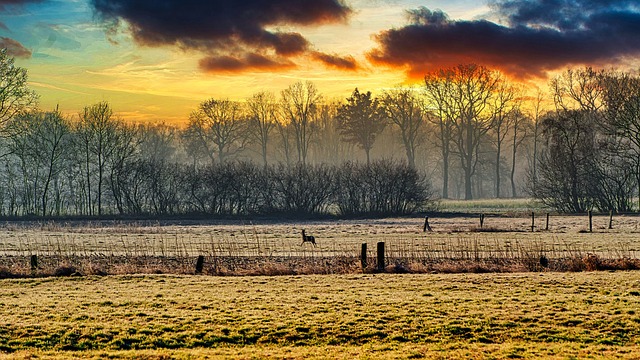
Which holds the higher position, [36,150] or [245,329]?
[36,150]

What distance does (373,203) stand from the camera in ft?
248

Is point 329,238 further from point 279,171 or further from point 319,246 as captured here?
point 279,171

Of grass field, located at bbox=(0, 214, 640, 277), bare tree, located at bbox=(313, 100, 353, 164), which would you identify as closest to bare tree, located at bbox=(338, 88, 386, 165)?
bare tree, located at bbox=(313, 100, 353, 164)

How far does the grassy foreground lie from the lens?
1652 cm

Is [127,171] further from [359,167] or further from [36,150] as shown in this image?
[359,167]

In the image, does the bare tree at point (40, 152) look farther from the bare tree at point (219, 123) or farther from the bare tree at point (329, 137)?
the bare tree at point (329, 137)

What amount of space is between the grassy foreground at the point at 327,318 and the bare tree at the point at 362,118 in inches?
3528

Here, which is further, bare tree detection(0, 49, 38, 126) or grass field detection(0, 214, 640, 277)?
bare tree detection(0, 49, 38, 126)

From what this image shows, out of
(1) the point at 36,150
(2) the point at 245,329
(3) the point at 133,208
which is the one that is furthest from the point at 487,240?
(1) the point at 36,150

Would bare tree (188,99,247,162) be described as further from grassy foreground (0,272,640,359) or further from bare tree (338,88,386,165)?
grassy foreground (0,272,640,359)

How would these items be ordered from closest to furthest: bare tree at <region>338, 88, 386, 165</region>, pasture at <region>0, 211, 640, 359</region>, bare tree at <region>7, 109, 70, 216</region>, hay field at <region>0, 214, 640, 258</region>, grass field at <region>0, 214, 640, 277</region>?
1. pasture at <region>0, 211, 640, 359</region>
2. grass field at <region>0, 214, 640, 277</region>
3. hay field at <region>0, 214, 640, 258</region>
4. bare tree at <region>7, 109, 70, 216</region>
5. bare tree at <region>338, 88, 386, 165</region>

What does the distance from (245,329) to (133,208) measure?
2406 inches

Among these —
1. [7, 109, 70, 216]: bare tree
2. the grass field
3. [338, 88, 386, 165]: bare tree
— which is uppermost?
[338, 88, 386, 165]: bare tree

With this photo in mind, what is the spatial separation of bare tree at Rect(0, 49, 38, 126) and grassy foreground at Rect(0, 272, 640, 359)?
158 ft
